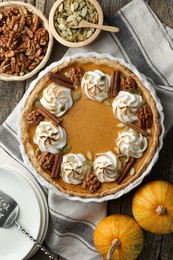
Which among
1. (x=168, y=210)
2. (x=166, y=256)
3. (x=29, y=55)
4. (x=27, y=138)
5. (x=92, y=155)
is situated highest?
(x=29, y=55)

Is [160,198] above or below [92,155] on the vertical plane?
below

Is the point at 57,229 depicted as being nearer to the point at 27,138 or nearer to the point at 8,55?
the point at 27,138

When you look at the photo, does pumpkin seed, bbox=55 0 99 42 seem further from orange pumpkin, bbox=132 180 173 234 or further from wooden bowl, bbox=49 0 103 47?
orange pumpkin, bbox=132 180 173 234

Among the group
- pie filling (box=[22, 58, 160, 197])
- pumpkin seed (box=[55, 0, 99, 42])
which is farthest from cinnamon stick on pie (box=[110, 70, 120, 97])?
pumpkin seed (box=[55, 0, 99, 42])

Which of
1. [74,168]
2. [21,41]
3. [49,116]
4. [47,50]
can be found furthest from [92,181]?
[21,41]

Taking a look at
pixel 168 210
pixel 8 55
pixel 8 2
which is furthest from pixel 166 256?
pixel 8 2

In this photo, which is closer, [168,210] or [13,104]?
[168,210]

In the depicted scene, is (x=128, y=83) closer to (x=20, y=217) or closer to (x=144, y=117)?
(x=144, y=117)
